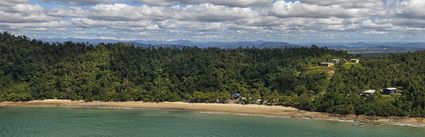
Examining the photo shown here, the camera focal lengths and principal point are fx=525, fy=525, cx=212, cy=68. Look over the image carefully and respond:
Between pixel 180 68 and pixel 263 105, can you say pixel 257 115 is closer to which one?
pixel 263 105

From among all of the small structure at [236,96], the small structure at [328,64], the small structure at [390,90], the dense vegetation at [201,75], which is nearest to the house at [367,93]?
the dense vegetation at [201,75]

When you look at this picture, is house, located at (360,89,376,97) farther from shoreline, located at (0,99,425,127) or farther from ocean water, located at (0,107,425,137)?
ocean water, located at (0,107,425,137)

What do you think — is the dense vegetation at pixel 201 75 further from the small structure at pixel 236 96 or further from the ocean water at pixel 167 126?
the ocean water at pixel 167 126

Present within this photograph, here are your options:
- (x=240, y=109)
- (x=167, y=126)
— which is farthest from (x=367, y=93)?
(x=167, y=126)

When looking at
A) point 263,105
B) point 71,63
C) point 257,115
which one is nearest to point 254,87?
point 263,105

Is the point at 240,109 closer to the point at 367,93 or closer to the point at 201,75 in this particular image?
the point at 201,75

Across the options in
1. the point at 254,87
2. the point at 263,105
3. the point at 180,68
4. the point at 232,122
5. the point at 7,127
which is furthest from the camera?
the point at 180,68
